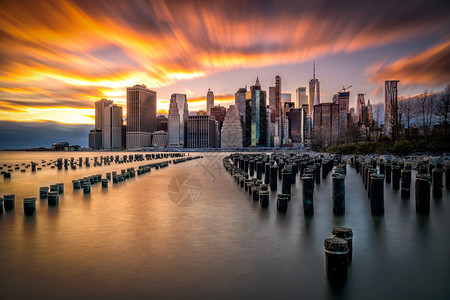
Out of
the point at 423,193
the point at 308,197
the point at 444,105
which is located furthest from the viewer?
the point at 444,105

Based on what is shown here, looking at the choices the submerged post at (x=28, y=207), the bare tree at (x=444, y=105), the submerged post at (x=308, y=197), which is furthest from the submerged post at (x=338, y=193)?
the bare tree at (x=444, y=105)

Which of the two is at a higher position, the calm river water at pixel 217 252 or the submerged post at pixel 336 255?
the submerged post at pixel 336 255

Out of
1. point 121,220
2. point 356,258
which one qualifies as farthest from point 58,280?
point 356,258

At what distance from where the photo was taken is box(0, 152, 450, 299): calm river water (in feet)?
20.1

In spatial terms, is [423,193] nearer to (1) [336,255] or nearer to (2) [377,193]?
(2) [377,193]

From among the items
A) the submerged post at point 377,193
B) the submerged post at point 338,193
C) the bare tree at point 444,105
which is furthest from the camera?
the bare tree at point 444,105

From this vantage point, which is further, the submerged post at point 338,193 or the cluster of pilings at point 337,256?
the submerged post at point 338,193

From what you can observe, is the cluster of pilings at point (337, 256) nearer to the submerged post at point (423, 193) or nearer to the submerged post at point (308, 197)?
the submerged post at point (308, 197)

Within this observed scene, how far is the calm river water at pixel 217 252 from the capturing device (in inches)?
242

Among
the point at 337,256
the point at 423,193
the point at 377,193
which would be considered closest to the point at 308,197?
the point at 377,193

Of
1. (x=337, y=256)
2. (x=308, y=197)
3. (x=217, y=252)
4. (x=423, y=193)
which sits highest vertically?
(x=423, y=193)

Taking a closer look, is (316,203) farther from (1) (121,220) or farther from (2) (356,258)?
(1) (121,220)

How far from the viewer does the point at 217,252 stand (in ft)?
27.5

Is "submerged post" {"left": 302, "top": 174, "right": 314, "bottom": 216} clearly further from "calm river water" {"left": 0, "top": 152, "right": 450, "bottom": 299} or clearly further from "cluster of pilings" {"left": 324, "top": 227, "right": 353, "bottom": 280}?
"cluster of pilings" {"left": 324, "top": 227, "right": 353, "bottom": 280}
